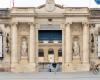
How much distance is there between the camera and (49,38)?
205ft

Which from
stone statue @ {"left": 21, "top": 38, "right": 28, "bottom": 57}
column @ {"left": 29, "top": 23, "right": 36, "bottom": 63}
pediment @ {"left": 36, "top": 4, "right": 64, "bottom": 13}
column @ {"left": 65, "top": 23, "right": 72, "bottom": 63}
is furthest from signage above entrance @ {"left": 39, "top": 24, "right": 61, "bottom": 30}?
stone statue @ {"left": 21, "top": 38, "right": 28, "bottom": 57}

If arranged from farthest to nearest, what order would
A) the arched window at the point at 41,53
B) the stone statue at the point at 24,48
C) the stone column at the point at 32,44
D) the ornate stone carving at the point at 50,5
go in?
the arched window at the point at 41,53, the stone statue at the point at 24,48, the ornate stone carving at the point at 50,5, the stone column at the point at 32,44

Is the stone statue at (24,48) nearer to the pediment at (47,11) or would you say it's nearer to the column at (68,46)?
the pediment at (47,11)

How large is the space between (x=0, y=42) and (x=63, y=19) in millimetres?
7874

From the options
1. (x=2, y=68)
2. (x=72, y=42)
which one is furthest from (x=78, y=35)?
(x=2, y=68)

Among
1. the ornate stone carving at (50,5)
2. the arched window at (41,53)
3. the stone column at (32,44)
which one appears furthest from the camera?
the arched window at (41,53)

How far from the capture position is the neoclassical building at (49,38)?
60969 mm

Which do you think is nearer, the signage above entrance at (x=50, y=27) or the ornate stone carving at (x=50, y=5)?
the ornate stone carving at (x=50, y=5)

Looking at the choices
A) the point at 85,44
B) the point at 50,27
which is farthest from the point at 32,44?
the point at 85,44

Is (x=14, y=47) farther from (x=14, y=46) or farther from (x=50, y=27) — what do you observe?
(x=50, y=27)

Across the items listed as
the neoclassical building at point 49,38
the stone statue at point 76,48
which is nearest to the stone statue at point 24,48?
the neoclassical building at point 49,38

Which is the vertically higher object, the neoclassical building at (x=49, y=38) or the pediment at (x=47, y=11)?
the pediment at (x=47, y=11)

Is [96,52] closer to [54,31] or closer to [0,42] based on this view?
[54,31]

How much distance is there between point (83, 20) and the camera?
60969 millimetres
